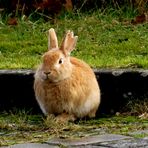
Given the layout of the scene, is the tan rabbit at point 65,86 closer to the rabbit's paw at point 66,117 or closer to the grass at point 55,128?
the rabbit's paw at point 66,117

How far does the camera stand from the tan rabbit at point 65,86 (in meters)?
7.52

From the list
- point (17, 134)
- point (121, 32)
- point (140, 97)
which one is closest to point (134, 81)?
point (140, 97)

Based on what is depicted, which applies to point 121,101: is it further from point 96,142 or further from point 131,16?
point 131,16

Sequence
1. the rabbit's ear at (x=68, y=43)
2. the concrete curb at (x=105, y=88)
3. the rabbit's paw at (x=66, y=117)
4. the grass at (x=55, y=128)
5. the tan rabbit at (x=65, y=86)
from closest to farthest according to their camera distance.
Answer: the grass at (x=55, y=128)
the tan rabbit at (x=65, y=86)
the rabbit's paw at (x=66, y=117)
the rabbit's ear at (x=68, y=43)
the concrete curb at (x=105, y=88)

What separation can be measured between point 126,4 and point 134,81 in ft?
13.1

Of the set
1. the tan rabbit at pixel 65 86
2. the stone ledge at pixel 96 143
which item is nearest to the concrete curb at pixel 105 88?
the tan rabbit at pixel 65 86

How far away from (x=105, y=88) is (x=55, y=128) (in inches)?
70.1

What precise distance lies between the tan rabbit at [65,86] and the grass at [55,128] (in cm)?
15

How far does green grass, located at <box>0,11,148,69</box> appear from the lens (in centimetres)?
934

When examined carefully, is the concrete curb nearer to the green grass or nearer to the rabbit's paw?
the green grass

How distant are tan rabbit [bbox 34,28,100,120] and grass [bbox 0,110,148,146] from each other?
Result: 0.15 metres

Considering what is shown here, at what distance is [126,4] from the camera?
481 inches

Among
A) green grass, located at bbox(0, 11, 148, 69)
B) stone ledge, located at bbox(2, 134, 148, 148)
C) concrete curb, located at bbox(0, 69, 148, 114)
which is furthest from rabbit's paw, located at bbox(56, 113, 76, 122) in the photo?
green grass, located at bbox(0, 11, 148, 69)

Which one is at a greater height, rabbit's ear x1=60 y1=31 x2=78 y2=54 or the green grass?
rabbit's ear x1=60 y1=31 x2=78 y2=54
